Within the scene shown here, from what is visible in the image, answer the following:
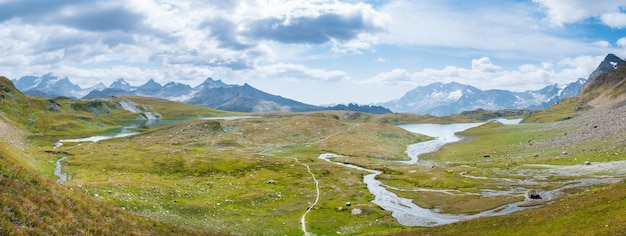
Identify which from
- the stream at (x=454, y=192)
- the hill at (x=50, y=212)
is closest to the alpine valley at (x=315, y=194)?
the hill at (x=50, y=212)

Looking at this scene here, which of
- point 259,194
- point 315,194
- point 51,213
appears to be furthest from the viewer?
point 315,194

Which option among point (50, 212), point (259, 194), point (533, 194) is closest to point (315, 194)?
point (259, 194)

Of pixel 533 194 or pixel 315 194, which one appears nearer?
pixel 533 194

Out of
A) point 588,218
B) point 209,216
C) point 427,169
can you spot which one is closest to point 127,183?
point 209,216

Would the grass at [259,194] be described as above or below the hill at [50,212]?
below

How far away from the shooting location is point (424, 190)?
97562 millimetres

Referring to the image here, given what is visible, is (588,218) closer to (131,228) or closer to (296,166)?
(131,228)

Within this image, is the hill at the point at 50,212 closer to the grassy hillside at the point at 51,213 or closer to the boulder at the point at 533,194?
the grassy hillside at the point at 51,213

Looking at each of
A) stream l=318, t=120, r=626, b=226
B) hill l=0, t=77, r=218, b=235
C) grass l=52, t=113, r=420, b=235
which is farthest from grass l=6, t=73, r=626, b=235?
stream l=318, t=120, r=626, b=226

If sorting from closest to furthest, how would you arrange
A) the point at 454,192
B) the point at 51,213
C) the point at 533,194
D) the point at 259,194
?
the point at 51,213, the point at 533,194, the point at 259,194, the point at 454,192

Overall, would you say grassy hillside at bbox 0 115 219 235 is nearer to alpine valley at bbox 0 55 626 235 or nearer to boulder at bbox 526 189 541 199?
alpine valley at bbox 0 55 626 235

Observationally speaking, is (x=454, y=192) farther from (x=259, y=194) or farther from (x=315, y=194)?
(x=259, y=194)

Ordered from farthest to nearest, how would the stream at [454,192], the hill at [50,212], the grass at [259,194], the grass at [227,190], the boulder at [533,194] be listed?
the boulder at [533,194]
the stream at [454,192]
the grass at [227,190]
the grass at [259,194]
the hill at [50,212]

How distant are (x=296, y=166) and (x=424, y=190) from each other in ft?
145
